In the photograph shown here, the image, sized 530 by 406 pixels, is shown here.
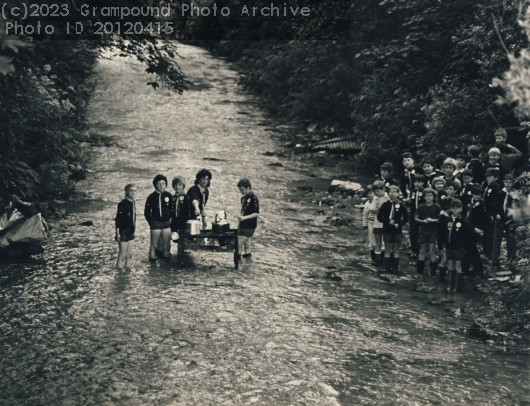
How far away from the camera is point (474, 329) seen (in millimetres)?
9266

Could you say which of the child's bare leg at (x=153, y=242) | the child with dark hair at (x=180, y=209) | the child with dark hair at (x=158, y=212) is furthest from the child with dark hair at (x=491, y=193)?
the child's bare leg at (x=153, y=242)

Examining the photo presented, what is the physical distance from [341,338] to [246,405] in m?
2.29

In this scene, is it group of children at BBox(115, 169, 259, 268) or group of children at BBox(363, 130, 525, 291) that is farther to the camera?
group of children at BBox(115, 169, 259, 268)

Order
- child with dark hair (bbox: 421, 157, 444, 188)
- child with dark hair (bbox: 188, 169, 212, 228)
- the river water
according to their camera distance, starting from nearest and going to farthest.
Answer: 1. the river water
2. child with dark hair (bbox: 421, 157, 444, 188)
3. child with dark hair (bbox: 188, 169, 212, 228)

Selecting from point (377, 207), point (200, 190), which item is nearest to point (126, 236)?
point (200, 190)

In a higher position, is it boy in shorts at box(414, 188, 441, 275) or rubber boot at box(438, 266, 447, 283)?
boy in shorts at box(414, 188, 441, 275)

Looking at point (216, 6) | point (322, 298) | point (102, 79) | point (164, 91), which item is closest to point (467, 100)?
point (322, 298)

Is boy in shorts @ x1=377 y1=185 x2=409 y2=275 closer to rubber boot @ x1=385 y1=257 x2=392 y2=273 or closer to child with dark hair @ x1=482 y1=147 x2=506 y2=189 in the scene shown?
rubber boot @ x1=385 y1=257 x2=392 y2=273

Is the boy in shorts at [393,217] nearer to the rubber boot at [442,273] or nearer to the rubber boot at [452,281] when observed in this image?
the rubber boot at [442,273]

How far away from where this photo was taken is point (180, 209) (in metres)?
12.1

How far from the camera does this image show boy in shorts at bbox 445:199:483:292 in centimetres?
1085

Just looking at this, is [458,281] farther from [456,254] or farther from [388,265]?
[388,265]

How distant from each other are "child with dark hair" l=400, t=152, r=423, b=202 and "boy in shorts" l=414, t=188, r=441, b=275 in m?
1.06

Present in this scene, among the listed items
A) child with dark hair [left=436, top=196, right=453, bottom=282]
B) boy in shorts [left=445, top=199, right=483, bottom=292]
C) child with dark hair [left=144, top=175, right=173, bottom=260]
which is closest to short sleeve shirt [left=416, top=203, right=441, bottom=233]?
child with dark hair [left=436, top=196, right=453, bottom=282]
